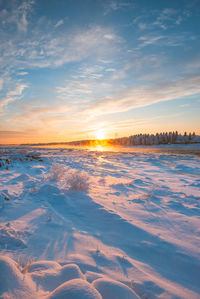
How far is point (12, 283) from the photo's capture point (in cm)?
103

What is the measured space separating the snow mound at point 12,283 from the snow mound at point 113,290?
0.50 metres

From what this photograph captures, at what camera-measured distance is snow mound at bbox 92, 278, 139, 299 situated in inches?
41.6

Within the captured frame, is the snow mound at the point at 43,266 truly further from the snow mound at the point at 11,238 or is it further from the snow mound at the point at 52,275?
the snow mound at the point at 11,238

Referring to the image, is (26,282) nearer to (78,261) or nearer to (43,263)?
(43,263)

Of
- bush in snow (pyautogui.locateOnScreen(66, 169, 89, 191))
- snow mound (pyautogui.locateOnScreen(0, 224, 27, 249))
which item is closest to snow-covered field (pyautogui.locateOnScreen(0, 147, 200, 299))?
snow mound (pyautogui.locateOnScreen(0, 224, 27, 249))

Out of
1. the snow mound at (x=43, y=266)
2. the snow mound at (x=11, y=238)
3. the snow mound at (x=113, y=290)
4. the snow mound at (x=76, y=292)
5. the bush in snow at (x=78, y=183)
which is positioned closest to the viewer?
the snow mound at (x=76, y=292)

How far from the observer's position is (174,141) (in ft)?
140

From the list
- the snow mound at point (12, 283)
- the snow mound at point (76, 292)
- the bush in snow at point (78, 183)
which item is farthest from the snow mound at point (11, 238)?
the bush in snow at point (78, 183)

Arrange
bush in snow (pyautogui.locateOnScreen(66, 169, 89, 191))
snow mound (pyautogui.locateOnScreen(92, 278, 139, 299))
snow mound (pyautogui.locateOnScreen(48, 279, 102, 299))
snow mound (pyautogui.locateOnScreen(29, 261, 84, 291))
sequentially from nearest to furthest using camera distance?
snow mound (pyautogui.locateOnScreen(48, 279, 102, 299))
snow mound (pyautogui.locateOnScreen(92, 278, 139, 299))
snow mound (pyautogui.locateOnScreen(29, 261, 84, 291))
bush in snow (pyautogui.locateOnScreen(66, 169, 89, 191))

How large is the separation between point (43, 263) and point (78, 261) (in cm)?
37

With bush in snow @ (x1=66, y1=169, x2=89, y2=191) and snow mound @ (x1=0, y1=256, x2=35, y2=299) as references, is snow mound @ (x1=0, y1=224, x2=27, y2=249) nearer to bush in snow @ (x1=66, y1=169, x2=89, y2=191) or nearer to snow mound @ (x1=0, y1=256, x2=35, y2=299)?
snow mound @ (x1=0, y1=256, x2=35, y2=299)

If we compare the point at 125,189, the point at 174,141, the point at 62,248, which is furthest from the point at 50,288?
the point at 174,141

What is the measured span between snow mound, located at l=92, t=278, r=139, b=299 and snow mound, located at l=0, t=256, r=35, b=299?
1.63ft

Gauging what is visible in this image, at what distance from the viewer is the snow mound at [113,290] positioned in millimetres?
1058
